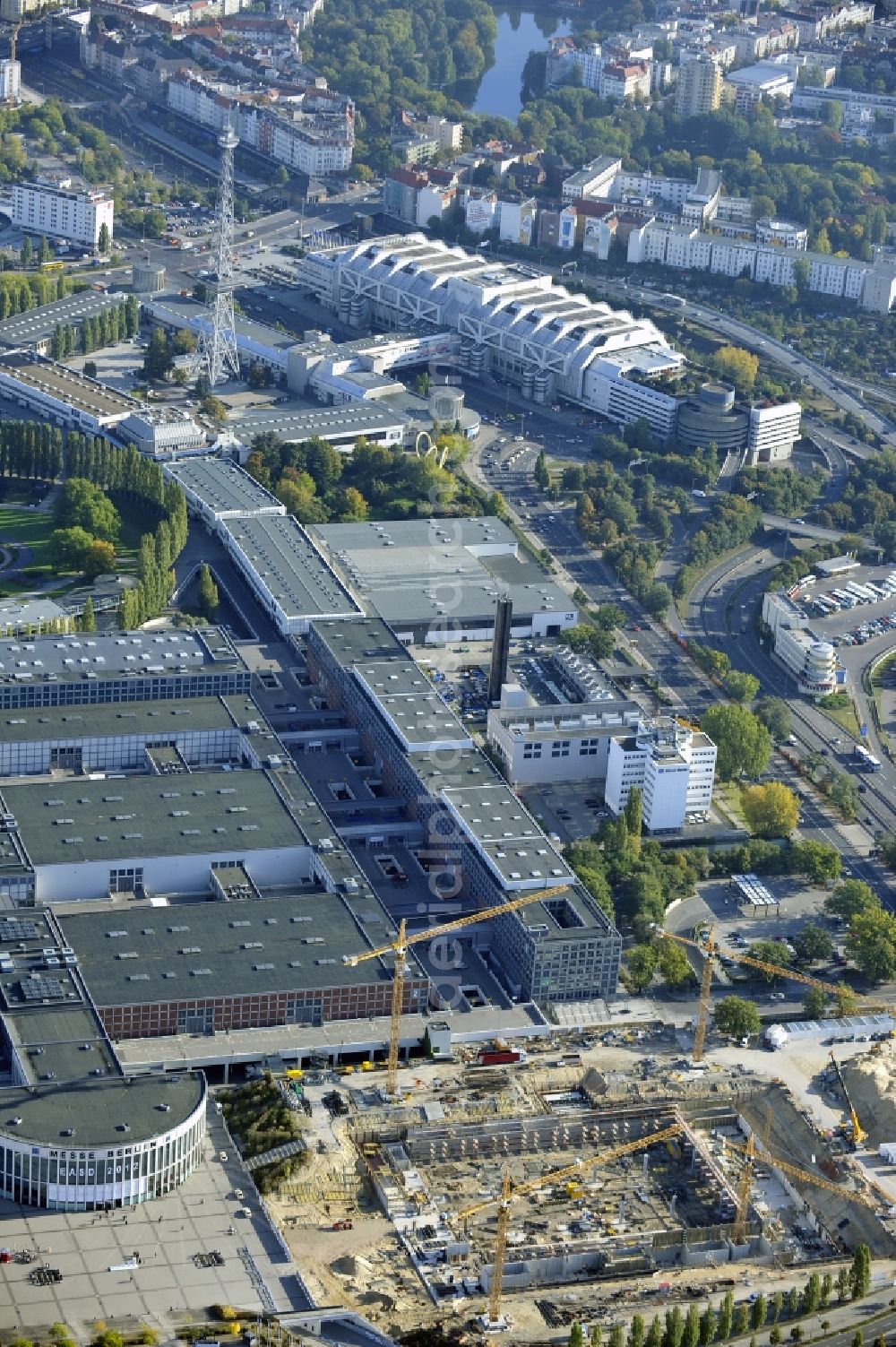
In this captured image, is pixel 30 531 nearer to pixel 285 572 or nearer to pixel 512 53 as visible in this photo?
pixel 285 572

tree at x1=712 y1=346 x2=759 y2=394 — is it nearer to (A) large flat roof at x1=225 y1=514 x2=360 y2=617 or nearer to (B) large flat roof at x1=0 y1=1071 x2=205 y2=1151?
(A) large flat roof at x1=225 y1=514 x2=360 y2=617

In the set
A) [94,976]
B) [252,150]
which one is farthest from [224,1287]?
[252,150]

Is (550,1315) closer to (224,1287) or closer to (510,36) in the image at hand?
(224,1287)

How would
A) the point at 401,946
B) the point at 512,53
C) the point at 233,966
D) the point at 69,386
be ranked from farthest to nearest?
the point at 512,53 → the point at 69,386 → the point at 233,966 → the point at 401,946

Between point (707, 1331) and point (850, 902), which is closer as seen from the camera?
point (707, 1331)

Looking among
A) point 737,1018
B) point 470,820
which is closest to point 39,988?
point 470,820
